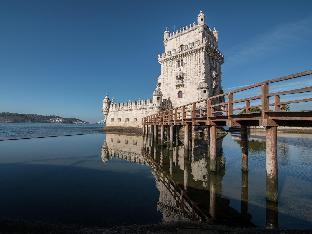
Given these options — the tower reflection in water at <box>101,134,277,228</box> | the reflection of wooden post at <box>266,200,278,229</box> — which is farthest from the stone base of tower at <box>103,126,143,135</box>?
the reflection of wooden post at <box>266,200,278,229</box>

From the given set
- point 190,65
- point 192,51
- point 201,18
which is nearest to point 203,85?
point 190,65

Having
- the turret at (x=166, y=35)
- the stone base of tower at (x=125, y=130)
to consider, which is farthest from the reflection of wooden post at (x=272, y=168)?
the turret at (x=166, y=35)

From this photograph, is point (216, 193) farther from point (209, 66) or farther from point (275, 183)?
point (209, 66)

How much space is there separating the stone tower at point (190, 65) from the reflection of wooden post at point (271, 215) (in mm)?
36578

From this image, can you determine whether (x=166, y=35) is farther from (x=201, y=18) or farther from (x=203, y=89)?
(x=203, y=89)

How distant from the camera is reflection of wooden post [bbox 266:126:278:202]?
30.5ft

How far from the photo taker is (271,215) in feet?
26.6

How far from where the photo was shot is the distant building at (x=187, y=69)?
152 ft

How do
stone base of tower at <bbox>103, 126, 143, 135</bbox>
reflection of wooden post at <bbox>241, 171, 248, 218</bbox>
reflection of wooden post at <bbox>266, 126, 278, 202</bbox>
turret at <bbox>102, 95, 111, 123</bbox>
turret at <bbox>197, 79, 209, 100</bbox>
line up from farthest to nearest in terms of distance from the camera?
turret at <bbox>102, 95, 111, 123</bbox> < stone base of tower at <bbox>103, 126, 143, 135</bbox> < turret at <bbox>197, 79, 209, 100</bbox> < reflection of wooden post at <bbox>266, 126, 278, 202</bbox> < reflection of wooden post at <bbox>241, 171, 248, 218</bbox>

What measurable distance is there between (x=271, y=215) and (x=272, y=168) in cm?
195

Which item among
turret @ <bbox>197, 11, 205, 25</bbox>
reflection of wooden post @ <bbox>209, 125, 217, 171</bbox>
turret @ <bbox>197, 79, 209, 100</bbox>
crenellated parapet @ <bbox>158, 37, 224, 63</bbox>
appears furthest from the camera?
turret @ <bbox>197, 11, 205, 25</bbox>

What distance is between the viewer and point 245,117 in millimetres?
11758

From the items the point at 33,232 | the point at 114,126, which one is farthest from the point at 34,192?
the point at 114,126

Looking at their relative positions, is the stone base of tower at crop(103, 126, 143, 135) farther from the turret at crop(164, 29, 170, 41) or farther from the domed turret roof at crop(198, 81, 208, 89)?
the turret at crop(164, 29, 170, 41)
